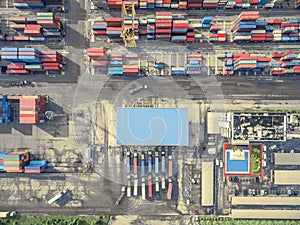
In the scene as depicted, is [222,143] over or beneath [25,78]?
beneath

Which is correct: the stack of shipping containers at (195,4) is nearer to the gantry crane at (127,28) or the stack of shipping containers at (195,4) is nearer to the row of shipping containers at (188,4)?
the row of shipping containers at (188,4)

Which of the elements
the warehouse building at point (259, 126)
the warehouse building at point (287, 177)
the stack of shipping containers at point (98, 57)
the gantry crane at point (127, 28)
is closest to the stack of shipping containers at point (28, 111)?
the stack of shipping containers at point (98, 57)

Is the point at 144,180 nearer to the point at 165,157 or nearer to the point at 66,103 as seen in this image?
the point at 165,157

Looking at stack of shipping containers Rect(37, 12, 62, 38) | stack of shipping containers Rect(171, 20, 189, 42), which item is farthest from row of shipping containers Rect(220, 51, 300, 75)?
stack of shipping containers Rect(37, 12, 62, 38)

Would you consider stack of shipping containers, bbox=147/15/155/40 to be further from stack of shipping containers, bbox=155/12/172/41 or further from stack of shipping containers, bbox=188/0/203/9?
stack of shipping containers, bbox=188/0/203/9

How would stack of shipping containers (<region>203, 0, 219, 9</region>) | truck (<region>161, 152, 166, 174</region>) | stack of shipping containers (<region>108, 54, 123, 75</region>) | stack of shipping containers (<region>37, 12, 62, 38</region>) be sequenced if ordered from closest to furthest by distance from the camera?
1. stack of shipping containers (<region>37, 12, 62, 38</region>)
2. stack of shipping containers (<region>203, 0, 219, 9</region>)
3. stack of shipping containers (<region>108, 54, 123, 75</region>)
4. truck (<region>161, 152, 166, 174</region>)

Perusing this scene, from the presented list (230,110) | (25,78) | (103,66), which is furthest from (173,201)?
(25,78)
